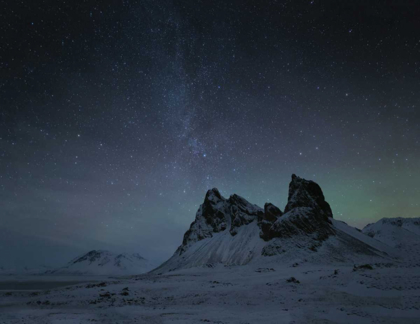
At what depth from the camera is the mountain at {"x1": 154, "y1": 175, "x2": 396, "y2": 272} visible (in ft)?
229

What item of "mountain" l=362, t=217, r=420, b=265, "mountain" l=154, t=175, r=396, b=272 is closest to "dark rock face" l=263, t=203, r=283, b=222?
"mountain" l=154, t=175, r=396, b=272

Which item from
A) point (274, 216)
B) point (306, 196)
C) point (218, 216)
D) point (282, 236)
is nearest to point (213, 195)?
point (218, 216)

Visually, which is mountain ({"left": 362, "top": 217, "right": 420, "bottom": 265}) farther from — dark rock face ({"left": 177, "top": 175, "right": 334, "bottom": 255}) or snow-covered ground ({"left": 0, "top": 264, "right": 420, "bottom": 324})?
snow-covered ground ({"left": 0, "top": 264, "right": 420, "bottom": 324})

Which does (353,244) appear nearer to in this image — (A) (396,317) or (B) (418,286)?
(B) (418,286)

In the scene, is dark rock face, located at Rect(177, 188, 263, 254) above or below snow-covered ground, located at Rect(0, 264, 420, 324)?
above

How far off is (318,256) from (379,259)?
16.1 m

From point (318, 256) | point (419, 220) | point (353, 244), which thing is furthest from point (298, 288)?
point (419, 220)

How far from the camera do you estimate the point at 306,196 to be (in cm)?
9981

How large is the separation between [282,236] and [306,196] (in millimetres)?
27252

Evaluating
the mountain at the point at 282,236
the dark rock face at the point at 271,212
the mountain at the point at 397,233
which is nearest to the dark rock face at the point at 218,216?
the mountain at the point at 282,236

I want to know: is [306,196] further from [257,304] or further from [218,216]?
[257,304]

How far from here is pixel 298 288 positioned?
28188mm

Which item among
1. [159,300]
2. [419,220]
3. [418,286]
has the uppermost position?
[419,220]

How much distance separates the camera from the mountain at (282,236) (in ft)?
229
